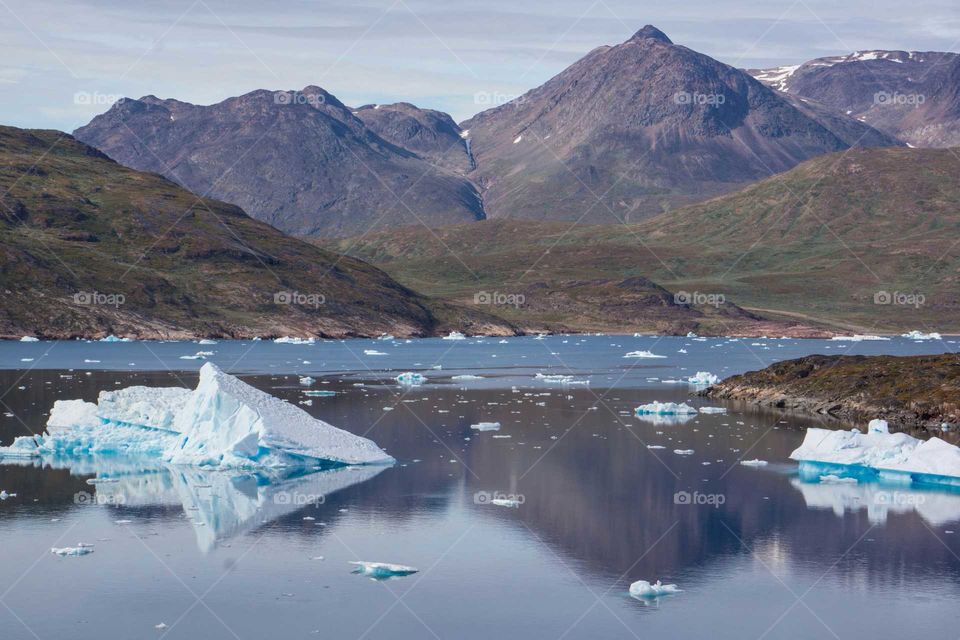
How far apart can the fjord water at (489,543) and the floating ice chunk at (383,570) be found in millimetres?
402

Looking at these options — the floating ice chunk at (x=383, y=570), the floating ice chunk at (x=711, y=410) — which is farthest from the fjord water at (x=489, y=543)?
the floating ice chunk at (x=711, y=410)

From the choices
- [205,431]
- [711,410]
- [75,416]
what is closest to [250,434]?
[205,431]

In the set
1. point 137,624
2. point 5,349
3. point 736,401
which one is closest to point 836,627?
point 137,624

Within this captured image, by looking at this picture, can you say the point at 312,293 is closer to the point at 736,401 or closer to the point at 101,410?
the point at 736,401

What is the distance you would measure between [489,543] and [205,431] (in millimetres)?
15444

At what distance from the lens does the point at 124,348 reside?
444 ft

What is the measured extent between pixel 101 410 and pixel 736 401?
40928 mm

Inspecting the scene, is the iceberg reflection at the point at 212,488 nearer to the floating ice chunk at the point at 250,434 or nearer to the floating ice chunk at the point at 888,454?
the floating ice chunk at the point at 250,434

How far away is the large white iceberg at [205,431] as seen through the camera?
Answer: 41.3 metres

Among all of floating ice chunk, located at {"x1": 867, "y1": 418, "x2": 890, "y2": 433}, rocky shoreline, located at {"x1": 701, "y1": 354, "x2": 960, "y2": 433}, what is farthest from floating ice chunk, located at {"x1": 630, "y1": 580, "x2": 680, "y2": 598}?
rocky shoreline, located at {"x1": 701, "y1": 354, "x2": 960, "y2": 433}

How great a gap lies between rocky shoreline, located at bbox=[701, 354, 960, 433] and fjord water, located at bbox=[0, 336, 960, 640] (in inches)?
337

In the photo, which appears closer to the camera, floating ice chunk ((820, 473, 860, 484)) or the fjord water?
the fjord water

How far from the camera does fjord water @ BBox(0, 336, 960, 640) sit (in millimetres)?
24516

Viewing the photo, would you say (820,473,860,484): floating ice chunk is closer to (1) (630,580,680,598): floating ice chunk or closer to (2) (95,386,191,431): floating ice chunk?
(1) (630,580,680,598): floating ice chunk
